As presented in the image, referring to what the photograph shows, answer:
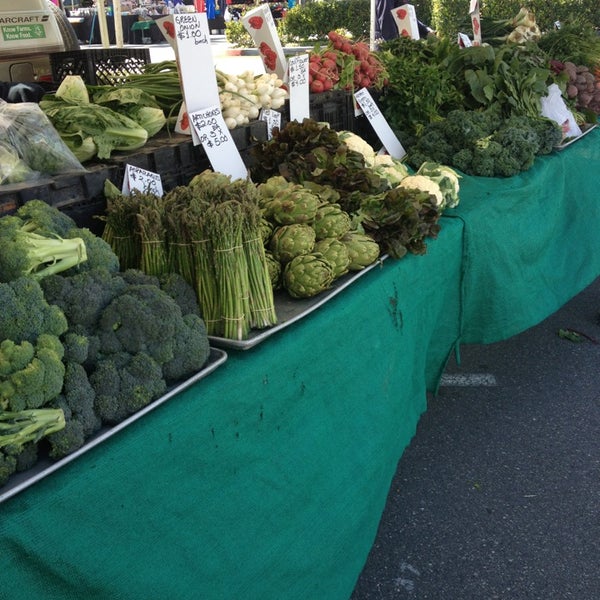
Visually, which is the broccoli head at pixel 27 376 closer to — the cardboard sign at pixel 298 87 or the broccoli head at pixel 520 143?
the cardboard sign at pixel 298 87

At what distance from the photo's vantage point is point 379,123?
3.86 m

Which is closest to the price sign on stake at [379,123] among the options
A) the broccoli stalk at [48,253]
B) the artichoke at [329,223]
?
the artichoke at [329,223]

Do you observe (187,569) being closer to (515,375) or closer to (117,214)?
(117,214)

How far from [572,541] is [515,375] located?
1395 millimetres

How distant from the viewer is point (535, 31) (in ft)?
19.9

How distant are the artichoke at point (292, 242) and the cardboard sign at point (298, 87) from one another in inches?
44.1

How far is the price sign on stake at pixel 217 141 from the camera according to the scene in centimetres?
250

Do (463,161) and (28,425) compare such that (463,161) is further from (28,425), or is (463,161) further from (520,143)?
(28,425)

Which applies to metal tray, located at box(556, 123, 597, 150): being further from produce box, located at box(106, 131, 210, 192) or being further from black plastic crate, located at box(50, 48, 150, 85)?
black plastic crate, located at box(50, 48, 150, 85)

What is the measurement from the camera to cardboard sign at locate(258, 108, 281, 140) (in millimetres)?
3025

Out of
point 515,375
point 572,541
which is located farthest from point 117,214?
point 515,375

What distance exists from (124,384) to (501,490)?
2.02 m

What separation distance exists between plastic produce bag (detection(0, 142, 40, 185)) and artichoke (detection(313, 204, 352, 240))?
35.7 inches

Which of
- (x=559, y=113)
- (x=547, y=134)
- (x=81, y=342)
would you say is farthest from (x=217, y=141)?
(x=559, y=113)
